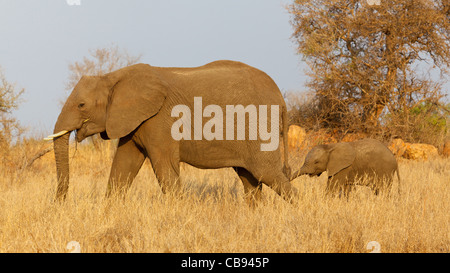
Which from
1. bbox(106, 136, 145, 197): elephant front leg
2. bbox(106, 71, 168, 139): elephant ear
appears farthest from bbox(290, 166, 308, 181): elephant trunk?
bbox(106, 71, 168, 139): elephant ear

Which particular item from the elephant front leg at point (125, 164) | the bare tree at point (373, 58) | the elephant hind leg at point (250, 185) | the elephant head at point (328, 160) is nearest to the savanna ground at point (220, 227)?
the elephant hind leg at point (250, 185)

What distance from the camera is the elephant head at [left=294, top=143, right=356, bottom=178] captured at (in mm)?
7598

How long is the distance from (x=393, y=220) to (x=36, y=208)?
421 centimetres

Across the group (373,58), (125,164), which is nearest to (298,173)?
(125,164)

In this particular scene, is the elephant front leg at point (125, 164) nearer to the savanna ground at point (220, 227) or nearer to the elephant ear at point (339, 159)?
the savanna ground at point (220, 227)

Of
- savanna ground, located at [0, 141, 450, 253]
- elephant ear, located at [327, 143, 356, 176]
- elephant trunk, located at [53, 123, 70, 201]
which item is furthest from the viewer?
elephant ear, located at [327, 143, 356, 176]

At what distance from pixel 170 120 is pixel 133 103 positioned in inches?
19.9

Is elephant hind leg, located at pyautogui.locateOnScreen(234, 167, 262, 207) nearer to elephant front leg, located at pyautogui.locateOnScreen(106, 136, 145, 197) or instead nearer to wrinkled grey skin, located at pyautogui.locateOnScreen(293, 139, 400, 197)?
wrinkled grey skin, located at pyautogui.locateOnScreen(293, 139, 400, 197)

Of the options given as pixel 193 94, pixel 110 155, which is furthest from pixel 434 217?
pixel 110 155

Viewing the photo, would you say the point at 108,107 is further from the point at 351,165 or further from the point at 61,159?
the point at 351,165

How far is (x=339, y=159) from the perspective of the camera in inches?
300
